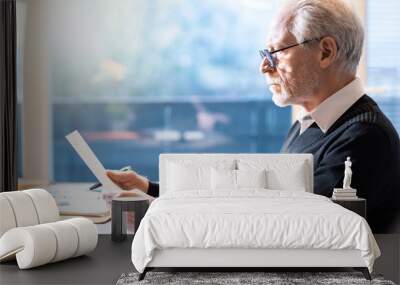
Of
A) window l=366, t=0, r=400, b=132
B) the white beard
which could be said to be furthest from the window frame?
window l=366, t=0, r=400, b=132

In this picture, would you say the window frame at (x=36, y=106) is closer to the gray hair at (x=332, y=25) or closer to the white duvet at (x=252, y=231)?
the gray hair at (x=332, y=25)

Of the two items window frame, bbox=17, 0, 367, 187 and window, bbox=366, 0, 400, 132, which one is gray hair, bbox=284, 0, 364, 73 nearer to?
window, bbox=366, 0, 400, 132

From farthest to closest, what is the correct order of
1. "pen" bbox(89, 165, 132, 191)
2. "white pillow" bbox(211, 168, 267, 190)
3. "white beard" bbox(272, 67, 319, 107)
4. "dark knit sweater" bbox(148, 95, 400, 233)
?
1. "pen" bbox(89, 165, 132, 191)
2. "white beard" bbox(272, 67, 319, 107)
3. "dark knit sweater" bbox(148, 95, 400, 233)
4. "white pillow" bbox(211, 168, 267, 190)

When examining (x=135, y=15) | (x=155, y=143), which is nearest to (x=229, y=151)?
(x=155, y=143)

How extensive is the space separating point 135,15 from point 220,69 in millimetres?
1015

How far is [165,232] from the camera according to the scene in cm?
464

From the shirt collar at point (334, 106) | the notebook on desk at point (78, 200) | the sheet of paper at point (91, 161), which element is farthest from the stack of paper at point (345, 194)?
the notebook on desk at point (78, 200)

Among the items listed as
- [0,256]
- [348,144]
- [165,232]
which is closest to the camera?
[165,232]

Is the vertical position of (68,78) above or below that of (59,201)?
above

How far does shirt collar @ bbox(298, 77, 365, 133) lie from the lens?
6309mm

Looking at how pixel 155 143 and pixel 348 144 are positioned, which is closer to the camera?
pixel 348 144

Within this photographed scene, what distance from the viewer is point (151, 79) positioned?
6.90 m

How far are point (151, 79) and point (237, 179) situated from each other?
58.8 inches

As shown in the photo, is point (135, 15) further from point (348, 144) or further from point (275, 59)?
point (348, 144)
